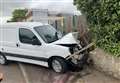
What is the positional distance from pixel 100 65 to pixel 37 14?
15.2m

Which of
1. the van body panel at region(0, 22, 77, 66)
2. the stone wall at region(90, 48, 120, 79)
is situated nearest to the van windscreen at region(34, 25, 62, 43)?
the van body panel at region(0, 22, 77, 66)

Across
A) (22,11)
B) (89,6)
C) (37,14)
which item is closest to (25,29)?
(89,6)

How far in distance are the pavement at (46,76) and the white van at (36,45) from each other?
0.32 meters

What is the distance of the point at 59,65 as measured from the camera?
8.39 meters

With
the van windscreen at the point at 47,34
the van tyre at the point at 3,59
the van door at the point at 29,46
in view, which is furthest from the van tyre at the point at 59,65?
the van tyre at the point at 3,59

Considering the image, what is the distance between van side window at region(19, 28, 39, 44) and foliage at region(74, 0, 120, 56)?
205 cm

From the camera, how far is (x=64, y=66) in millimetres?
8328

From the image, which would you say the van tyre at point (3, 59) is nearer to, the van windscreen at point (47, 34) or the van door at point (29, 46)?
the van door at point (29, 46)

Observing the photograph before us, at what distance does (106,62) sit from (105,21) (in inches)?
52.0

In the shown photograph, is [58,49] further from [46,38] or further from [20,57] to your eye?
[20,57]

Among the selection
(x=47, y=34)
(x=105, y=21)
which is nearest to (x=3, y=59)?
(x=47, y=34)

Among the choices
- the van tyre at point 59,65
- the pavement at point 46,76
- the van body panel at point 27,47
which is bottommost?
the pavement at point 46,76

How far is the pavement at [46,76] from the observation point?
777 cm

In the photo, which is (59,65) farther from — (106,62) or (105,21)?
(105,21)
